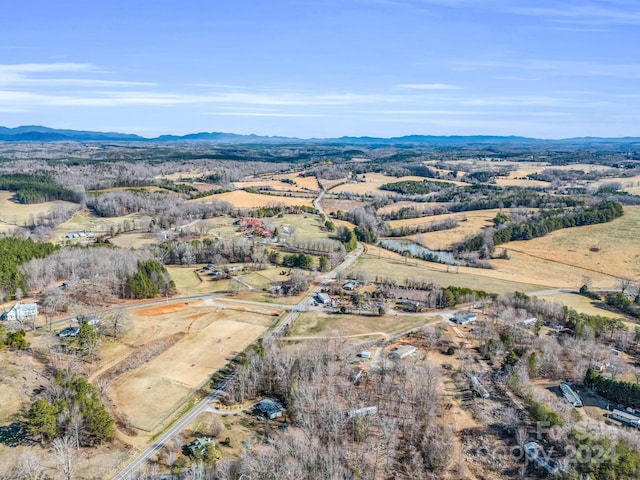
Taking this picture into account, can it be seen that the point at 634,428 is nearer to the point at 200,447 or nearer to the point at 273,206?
the point at 200,447

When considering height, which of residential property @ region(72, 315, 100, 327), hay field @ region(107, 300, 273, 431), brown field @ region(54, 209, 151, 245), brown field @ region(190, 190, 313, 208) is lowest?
hay field @ region(107, 300, 273, 431)

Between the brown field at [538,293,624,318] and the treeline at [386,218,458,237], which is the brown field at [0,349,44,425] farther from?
the treeline at [386,218,458,237]

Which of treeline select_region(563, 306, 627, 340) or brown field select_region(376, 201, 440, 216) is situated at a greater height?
brown field select_region(376, 201, 440, 216)

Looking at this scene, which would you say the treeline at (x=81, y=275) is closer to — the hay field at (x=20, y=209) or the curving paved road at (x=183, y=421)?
the curving paved road at (x=183, y=421)

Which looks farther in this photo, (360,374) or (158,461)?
(360,374)

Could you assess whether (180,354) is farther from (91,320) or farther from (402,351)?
(402,351)

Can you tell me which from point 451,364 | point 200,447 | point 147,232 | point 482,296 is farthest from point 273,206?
point 200,447

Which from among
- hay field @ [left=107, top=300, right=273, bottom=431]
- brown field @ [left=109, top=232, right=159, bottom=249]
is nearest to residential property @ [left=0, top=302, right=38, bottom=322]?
hay field @ [left=107, top=300, right=273, bottom=431]
